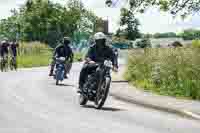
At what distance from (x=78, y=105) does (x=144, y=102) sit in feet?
5.50

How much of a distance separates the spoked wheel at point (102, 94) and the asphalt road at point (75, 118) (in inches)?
7.3

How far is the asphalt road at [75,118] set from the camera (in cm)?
1231

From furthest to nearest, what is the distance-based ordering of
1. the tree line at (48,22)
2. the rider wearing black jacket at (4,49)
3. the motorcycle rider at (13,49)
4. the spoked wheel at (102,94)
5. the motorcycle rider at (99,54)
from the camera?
the tree line at (48,22) < the motorcycle rider at (13,49) < the rider wearing black jacket at (4,49) < the motorcycle rider at (99,54) < the spoked wheel at (102,94)

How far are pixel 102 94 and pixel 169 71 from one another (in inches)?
240

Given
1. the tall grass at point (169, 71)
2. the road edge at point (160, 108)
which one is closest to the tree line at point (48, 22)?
the tall grass at point (169, 71)

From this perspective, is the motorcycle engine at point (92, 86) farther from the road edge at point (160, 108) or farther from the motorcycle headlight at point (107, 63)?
the road edge at point (160, 108)

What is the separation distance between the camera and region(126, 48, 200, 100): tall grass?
20016 mm

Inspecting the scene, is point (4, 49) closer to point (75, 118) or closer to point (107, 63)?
point (107, 63)

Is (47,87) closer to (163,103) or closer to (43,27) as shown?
(163,103)

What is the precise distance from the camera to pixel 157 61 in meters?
23.8

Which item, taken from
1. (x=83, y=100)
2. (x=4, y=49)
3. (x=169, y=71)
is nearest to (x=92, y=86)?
(x=83, y=100)

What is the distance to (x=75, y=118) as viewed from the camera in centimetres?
1416

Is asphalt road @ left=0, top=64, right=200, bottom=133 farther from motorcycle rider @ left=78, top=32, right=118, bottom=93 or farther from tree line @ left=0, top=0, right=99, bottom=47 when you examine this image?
tree line @ left=0, top=0, right=99, bottom=47

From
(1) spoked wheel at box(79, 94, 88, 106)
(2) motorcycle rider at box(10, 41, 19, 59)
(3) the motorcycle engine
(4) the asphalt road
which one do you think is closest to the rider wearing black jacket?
(2) motorcycle rider at box(10, 41, 19, 59)
